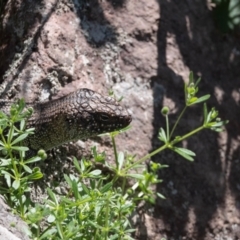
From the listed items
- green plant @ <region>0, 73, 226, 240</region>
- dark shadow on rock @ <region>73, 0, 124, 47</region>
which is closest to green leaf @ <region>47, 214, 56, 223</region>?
green plant @ <region>0, 73, 226, 240</region>

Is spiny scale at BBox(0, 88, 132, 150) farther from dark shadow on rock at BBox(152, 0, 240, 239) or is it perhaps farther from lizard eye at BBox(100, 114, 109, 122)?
dark shadow on rock at BBox(152, 0, 240, 239)

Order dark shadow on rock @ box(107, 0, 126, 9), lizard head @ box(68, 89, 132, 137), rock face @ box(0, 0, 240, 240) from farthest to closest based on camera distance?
dark shadow on rock @ box(107, 0, 126, 9), rock face @ box(0, 0, 240, 240), lizard head @ box(68, 89, 132, 137)

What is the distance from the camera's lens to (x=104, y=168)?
4.43m

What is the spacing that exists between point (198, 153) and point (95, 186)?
4.02ft

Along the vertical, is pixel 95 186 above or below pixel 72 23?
below

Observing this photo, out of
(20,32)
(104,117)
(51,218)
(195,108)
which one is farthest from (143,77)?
(51,218)

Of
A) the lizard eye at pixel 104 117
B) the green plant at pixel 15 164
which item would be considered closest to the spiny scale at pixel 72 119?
the lizard eye at pixel 104 117

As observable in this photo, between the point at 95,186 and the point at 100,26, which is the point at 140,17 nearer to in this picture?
the point at 100,26

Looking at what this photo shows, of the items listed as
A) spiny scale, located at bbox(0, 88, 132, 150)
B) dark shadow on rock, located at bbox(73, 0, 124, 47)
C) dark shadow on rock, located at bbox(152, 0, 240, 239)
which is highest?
dark shadow on rock, located at bbox(73, 0, 124, 47)

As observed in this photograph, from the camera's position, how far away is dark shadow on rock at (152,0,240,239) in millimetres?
4699

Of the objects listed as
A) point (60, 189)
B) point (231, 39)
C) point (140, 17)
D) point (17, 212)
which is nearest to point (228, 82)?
point (231, 39)

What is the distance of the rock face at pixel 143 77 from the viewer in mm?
4547

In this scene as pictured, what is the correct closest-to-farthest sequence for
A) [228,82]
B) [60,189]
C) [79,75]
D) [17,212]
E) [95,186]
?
[17,212] → [95,186] → [60,189] → [79,75] → [228,82]

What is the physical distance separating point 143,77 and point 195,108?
428 millimetres
